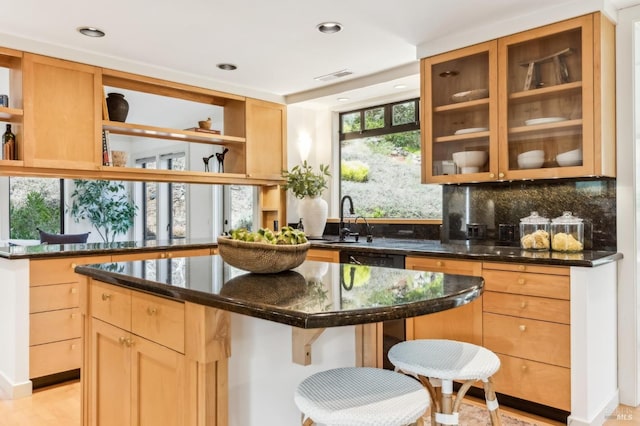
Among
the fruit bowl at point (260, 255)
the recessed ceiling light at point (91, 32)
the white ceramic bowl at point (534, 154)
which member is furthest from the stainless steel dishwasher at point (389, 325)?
the recessed ceiling light at point (91, 32)

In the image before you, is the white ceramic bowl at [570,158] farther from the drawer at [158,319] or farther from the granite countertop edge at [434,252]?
the drawer at [158,319]

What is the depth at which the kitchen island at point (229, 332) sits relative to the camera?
50.7 inches

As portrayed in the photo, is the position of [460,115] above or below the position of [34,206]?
above

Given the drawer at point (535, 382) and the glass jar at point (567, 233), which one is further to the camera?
the glass jar at point (567, 233)

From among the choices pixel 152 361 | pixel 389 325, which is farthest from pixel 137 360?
pixel 389 325

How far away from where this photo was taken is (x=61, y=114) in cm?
344

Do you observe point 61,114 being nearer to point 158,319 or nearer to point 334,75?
point 334,75

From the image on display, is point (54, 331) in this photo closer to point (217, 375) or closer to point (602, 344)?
point (217, 375)

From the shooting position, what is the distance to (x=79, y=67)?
11.5 ft

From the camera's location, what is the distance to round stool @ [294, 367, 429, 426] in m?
1.17

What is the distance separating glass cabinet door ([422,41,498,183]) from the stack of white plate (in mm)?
166

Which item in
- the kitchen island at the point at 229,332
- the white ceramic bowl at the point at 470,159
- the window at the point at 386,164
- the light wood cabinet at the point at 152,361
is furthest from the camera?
the window at the point at 386,164

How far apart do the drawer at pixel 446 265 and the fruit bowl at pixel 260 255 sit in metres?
1.42

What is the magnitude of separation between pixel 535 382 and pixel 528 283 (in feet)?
1.76
